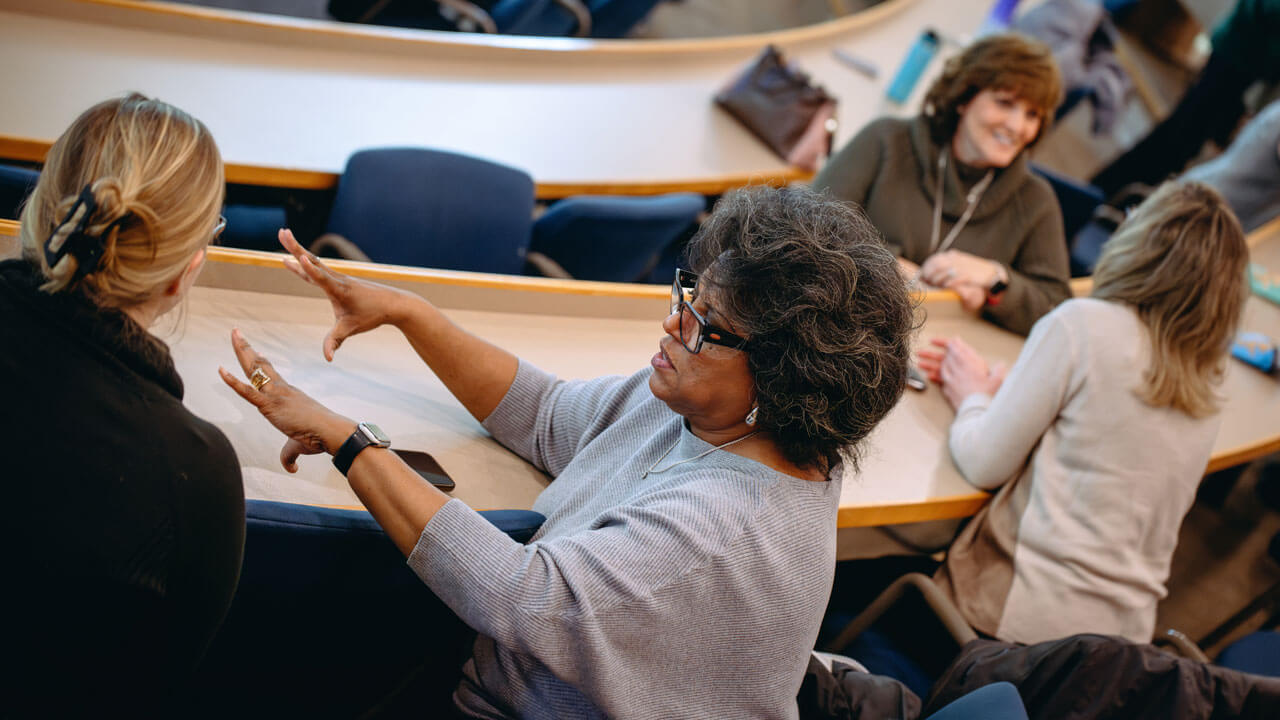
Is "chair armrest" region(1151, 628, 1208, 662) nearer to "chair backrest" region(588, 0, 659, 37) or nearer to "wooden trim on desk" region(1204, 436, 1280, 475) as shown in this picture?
"wooden trim on desk" region(1204, 436, 1280, 475)

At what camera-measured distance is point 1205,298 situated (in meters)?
1.75

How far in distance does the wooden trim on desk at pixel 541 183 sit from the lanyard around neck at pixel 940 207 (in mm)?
470

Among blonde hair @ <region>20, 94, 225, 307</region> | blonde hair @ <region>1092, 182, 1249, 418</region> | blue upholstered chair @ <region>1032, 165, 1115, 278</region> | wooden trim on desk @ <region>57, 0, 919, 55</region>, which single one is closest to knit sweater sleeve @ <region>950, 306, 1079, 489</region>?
blonde hair @ <region>1092, 182, 1249, 418</region>

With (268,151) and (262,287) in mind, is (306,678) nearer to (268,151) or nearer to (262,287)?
(262,287)

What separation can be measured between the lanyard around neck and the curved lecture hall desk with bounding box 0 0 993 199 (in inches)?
22.9

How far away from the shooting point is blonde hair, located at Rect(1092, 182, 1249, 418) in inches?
69.1

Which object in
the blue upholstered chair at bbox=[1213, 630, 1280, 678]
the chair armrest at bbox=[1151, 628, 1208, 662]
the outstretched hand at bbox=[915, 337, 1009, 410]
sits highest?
the outstretched hand at bbox=[915, 337, 1009, 410]

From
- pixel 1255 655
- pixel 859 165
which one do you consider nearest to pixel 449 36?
pixel 859 165

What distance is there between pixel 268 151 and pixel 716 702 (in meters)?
1.88

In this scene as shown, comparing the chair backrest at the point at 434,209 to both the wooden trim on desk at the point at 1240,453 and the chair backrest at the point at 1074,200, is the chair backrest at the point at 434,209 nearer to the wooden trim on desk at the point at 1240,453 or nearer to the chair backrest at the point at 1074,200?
the wooden trim on desk at the point at 1240,453

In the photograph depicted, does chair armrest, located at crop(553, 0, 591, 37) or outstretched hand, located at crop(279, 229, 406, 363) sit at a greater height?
chair armrest, located at crop(553, 0, 591, 37)

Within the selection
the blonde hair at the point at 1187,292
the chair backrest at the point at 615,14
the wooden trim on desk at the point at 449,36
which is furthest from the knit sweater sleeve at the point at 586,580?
the chair backrest at the point at 615,14

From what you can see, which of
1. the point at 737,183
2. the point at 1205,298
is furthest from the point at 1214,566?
the point at 737,183

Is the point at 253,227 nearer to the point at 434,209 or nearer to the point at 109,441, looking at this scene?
the point at 434,209
